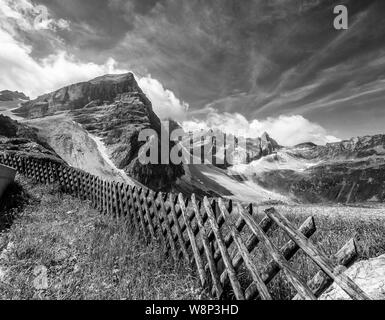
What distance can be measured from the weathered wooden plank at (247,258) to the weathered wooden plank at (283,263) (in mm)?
345

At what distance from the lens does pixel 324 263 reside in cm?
327

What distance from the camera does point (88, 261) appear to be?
624 cm

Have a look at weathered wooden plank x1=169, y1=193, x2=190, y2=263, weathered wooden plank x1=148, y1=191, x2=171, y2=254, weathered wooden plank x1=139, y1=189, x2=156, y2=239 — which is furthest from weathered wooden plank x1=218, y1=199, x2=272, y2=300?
weathered wooden plank x1=139, y1=189, x2=156, y2=239

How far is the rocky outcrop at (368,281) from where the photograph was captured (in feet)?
11.5

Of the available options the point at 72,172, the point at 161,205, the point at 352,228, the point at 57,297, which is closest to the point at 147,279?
the point at 57,297

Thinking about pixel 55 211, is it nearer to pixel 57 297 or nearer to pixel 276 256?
pixel 57 297

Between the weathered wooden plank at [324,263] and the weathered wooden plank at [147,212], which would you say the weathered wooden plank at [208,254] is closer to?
the weathered wooden plank at [324,263]

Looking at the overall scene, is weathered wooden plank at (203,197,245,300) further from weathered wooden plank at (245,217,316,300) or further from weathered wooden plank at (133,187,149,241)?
weathered wooden plank at (133,187,149,241)

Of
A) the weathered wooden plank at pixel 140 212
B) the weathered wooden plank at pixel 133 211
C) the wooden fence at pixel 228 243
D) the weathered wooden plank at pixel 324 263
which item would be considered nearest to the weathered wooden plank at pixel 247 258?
the wooden fence at pixel 228 243

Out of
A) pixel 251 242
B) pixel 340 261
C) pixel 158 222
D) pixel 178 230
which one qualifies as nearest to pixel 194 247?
pixel 178 230

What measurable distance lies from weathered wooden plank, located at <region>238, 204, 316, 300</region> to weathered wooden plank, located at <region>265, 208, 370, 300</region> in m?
0.34

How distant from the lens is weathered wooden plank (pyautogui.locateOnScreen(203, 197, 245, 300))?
448cm
